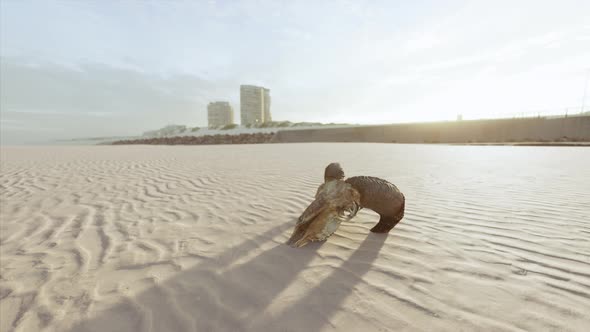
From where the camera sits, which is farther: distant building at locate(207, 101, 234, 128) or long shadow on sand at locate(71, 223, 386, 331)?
distant building at locate(207, 101, 234, 128)

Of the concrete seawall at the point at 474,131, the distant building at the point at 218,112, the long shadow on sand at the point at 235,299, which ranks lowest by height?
the long shadow on sand at the point at 235,299

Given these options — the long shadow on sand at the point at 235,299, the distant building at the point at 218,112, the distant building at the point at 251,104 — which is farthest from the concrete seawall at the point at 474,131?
the distant building at the point at 218,112

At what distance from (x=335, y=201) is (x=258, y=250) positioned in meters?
0.95

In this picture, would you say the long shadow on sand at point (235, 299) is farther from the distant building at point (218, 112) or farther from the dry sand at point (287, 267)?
the distant building at point (218, 112)

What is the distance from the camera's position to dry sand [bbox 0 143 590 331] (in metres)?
1.58

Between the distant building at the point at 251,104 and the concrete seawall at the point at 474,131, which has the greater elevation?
the distant building at the point at 251,104

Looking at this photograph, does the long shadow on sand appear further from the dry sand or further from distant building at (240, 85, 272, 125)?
distant building at (240, 85, 272, 125)

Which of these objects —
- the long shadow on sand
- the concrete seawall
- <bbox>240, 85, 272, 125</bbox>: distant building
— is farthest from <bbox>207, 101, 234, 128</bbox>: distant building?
the long shadow on sand

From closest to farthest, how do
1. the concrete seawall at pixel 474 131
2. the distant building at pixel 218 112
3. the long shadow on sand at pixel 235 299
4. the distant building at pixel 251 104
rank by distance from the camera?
the long shadow on sand at pixel 235 299 < the concrete seawall at pixel 474 131 < the distant building at pixel 251 104 < the distant building at pixel 218 112

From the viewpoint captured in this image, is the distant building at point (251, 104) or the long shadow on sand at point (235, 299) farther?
the distant building at point (251, 104)

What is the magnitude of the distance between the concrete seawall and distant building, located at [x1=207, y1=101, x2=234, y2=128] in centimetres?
4678

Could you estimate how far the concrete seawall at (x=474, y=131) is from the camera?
59.5 ft

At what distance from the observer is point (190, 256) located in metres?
2.39

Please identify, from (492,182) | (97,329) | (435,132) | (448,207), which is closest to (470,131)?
(435,132)
